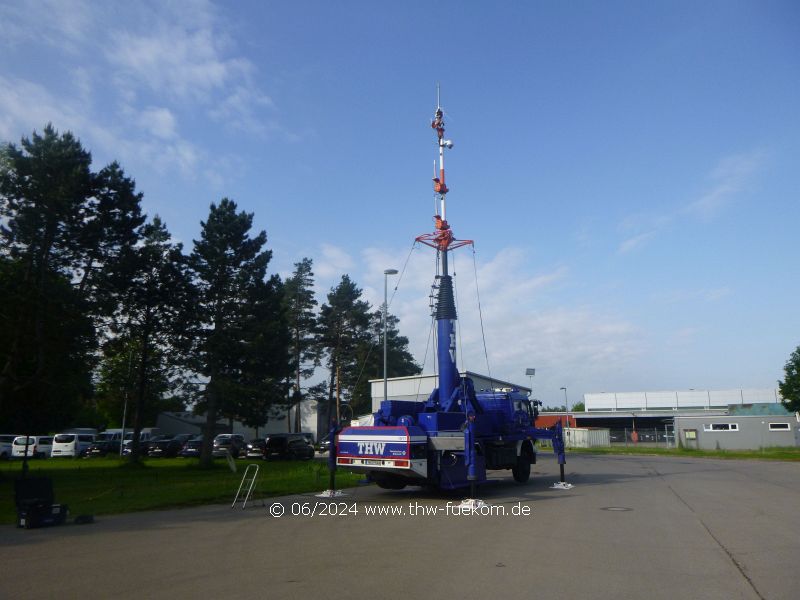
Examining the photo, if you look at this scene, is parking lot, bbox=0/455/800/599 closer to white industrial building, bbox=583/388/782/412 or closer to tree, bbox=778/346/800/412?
tree, bbox=778/346/800/412

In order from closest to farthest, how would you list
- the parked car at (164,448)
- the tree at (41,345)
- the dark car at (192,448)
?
1. the tree at (41,345)
2. the dark car at (192,448)
3. the parked car at (164,448)

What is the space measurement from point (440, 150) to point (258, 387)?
21.7 m

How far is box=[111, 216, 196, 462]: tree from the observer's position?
109 feet

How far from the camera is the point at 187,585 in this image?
718 centimetres

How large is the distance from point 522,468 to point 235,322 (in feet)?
71.1

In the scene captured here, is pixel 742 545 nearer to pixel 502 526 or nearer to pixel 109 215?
pixel 502 526

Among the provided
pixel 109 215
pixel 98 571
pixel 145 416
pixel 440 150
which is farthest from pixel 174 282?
pixel 145 416

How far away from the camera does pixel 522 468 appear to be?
19.8 metres

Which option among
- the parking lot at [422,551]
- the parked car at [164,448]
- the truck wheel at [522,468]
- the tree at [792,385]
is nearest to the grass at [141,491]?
the parking lot at [422,551]

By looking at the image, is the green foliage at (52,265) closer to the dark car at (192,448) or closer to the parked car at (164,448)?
the dark car at (192,448)

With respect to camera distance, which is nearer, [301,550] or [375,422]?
[301,550]

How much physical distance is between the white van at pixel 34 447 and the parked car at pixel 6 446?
0.27 m

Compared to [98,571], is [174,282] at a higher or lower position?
higher

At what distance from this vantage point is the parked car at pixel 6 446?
43.6 m
